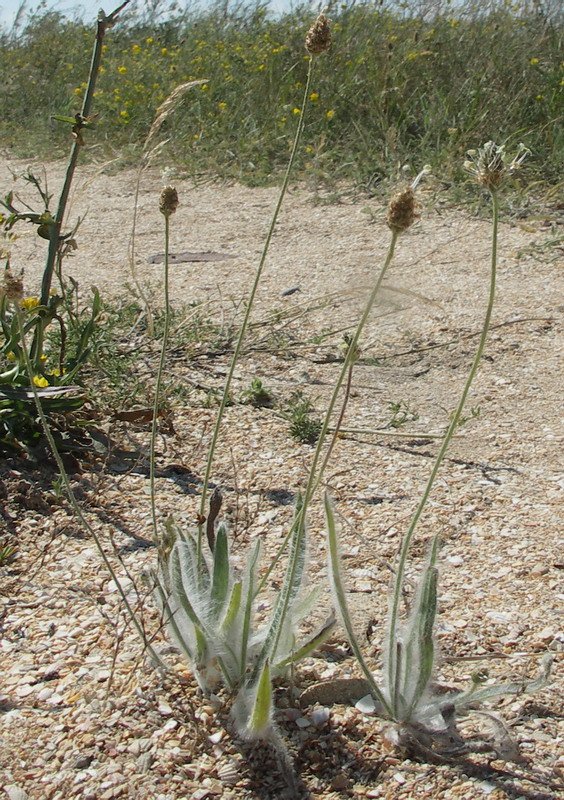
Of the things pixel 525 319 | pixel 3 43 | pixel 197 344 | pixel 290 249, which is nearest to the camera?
pixel 197 344

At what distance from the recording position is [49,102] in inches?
312

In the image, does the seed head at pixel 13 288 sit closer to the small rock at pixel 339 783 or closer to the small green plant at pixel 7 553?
the small green plant at pixel 7 553

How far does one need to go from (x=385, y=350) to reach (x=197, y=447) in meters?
1.07

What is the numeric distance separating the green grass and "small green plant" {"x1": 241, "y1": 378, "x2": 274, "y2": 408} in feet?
8.14

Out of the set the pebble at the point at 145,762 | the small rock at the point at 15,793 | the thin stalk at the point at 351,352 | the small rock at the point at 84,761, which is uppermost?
the thin stalk at the point at 351,352

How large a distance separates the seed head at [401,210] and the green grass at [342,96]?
3789 millimetres

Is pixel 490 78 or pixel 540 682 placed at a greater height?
pixel 490 78

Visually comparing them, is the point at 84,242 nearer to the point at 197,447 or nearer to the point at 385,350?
the point at 385,350

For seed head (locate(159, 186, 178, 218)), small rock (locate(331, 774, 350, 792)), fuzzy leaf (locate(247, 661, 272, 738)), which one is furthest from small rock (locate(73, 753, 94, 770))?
seed head (locate(159, 186, 178, 218))

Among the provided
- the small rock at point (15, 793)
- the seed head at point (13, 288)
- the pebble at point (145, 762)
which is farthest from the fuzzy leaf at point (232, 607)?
the seed head at point (13, 288)

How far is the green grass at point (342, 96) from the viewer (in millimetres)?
5422

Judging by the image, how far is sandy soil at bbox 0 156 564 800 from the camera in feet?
4.79

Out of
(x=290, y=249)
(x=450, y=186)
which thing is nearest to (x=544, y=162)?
(x=450, y=186)

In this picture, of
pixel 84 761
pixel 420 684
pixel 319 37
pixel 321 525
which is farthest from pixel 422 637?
pixel 319 37
